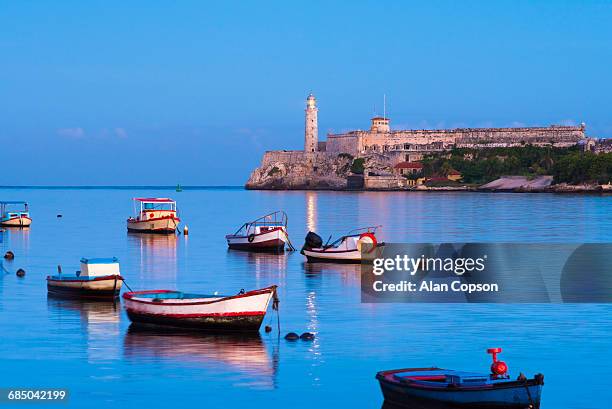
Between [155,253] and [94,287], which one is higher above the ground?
[155,253]

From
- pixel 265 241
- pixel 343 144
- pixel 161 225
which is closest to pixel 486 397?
pixel 265 241

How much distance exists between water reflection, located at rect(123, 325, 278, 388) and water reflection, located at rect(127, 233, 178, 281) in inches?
400

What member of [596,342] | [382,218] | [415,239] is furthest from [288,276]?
[382,218]

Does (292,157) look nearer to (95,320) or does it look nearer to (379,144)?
(379,144)

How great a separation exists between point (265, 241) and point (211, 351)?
68.7 ft

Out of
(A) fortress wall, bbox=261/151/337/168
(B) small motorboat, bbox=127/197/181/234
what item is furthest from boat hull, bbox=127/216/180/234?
(A) fortress wall, bbox=261/151/337/168

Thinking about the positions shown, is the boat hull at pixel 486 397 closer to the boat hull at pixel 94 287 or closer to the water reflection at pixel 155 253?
the boat hull at pixel 94 287

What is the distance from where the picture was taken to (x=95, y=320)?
19.9 m

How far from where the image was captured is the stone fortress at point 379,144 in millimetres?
144000

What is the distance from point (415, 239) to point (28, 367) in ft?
94.3

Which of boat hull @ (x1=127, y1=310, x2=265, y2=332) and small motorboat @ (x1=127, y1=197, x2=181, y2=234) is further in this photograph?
small motorboat @ (x1=127, y1=197, x2=181, y2=234)

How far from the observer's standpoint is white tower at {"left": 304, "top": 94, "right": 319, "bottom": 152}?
15200 cm

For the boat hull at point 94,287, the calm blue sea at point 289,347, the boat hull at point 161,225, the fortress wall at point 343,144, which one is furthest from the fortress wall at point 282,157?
the boat hull at point 94,287

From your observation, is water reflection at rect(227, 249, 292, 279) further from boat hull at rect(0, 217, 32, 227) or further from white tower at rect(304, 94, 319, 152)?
white tower at rect(304, 94, 319, 152)
